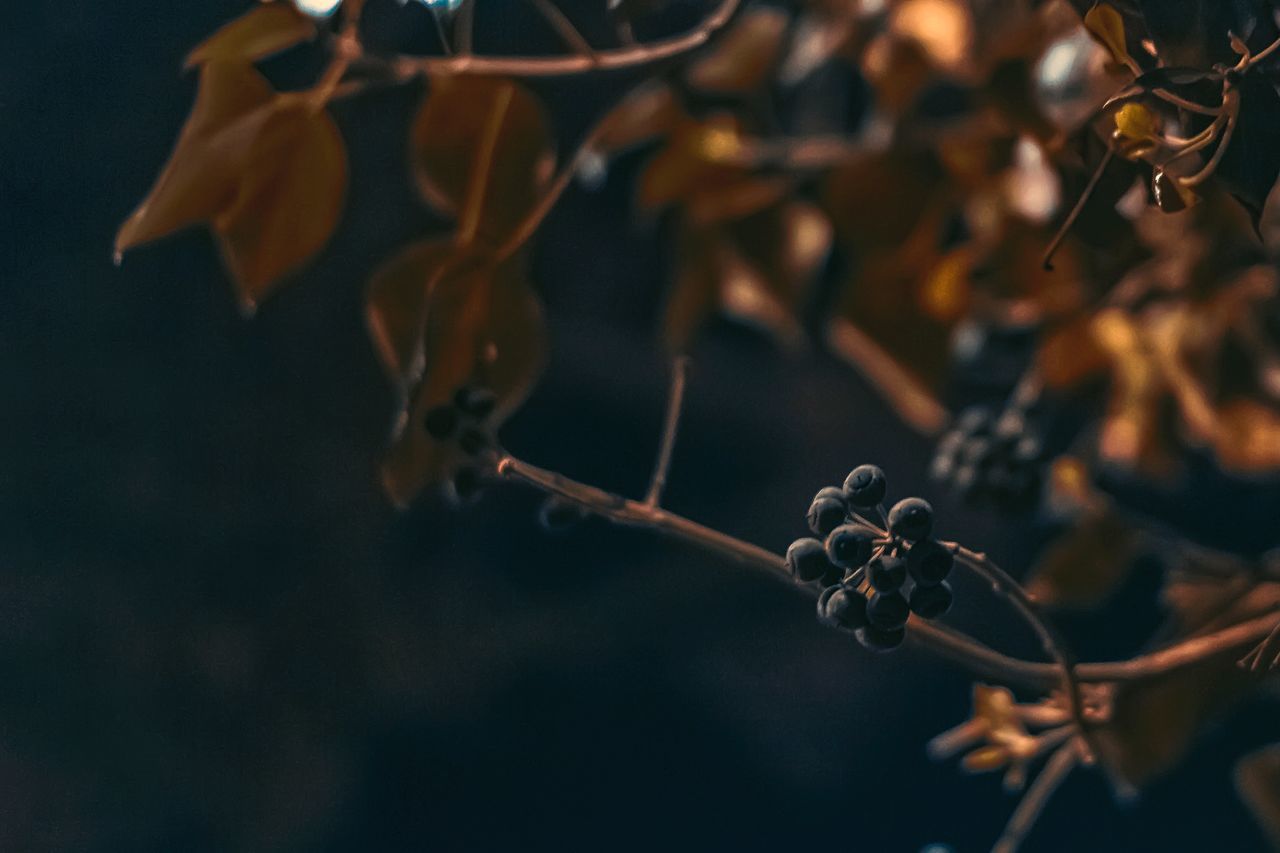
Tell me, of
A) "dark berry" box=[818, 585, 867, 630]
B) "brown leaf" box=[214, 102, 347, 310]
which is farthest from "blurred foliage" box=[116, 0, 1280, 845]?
"dark berry" box=[818, 585, 867, 630]

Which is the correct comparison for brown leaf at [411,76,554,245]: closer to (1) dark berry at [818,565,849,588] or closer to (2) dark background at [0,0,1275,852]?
(1) dark berry at [818,565,849,588]

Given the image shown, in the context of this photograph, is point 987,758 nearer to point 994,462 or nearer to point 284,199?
point 994,462

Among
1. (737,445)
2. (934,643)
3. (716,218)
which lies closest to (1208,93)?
(934,643)

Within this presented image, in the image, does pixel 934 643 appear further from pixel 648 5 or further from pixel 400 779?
pixel 400 779

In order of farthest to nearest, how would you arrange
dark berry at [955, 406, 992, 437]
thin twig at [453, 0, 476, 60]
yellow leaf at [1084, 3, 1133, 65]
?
dark berry at [955, 406, 992, 437]
thin twig at [453, 0, 476, 60]
yellow leaf at [1084, 3, 1133, 65]

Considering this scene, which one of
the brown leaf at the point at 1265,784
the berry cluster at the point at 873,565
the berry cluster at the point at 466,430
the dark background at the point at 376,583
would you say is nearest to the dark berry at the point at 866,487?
the berry cluster at the point at 873,565

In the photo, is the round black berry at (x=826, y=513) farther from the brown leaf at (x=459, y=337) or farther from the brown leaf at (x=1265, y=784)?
the brown leaf at (x=1265, y=784)

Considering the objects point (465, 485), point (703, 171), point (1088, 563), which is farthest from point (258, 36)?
point (1088, 563)
